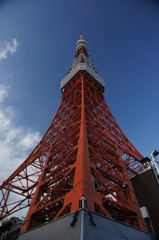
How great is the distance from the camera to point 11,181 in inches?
432

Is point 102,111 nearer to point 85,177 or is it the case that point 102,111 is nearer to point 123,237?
point 85,177

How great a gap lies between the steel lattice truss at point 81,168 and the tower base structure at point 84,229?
2.20 ft

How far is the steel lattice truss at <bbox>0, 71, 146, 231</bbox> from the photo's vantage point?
21.1ft

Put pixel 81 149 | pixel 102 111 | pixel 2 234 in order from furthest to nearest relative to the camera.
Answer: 1. pixel 102 111
2. pixel 2 234
3. pixel 81 149

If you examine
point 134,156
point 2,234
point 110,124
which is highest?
point 110,124

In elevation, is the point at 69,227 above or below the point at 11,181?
below

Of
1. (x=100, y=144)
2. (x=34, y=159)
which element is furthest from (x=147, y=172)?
(x=34, y=159)

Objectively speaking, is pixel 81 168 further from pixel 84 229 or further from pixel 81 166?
pixel 84 229

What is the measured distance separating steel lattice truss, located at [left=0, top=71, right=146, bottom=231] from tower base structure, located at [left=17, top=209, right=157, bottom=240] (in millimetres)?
670

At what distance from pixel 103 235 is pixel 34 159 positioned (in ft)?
29.7

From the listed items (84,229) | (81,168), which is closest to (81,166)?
(81,168)

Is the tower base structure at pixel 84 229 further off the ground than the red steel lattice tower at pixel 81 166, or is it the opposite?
the red steel lattice tower at pixel 81 166

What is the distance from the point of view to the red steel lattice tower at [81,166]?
21.0 ft

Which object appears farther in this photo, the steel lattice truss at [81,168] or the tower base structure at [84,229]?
the steel lattice truss at [81,168]
